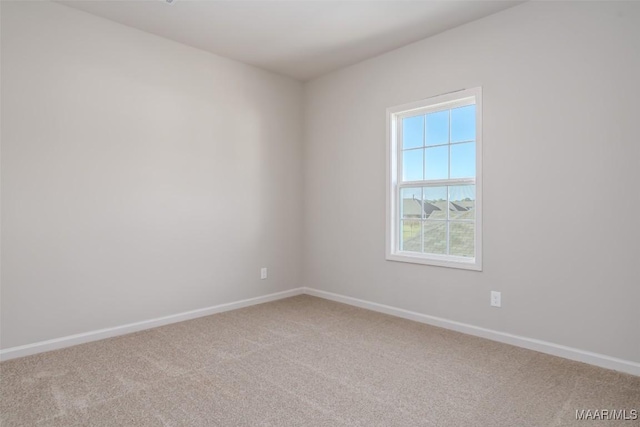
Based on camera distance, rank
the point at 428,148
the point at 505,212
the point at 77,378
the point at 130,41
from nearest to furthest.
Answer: the point at 77,378
the point at 505,212
the point at 130,41
the point at 428,148

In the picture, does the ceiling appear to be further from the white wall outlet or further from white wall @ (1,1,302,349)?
the white wall outlet

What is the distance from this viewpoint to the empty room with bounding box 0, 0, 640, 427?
2365mm

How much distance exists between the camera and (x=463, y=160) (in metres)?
3.43

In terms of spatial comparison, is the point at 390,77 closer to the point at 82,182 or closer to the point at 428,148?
the point at 428,148

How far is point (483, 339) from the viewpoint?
3.16 m

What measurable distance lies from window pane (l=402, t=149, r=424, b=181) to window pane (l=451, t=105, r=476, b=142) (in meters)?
0.38

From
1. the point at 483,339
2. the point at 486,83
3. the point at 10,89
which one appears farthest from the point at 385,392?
the point at 10,89

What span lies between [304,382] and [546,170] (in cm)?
236

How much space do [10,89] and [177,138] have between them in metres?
1.28

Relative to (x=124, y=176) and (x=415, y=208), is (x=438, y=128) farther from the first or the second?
(x=124, y=176)

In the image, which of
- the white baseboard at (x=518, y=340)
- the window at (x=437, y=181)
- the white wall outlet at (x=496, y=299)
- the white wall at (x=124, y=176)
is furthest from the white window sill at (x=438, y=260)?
the white wall at (x=124, y=176)

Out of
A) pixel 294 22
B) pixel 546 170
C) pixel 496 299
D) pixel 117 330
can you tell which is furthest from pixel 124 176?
pixel 546 170

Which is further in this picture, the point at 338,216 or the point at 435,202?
the point at 338,216

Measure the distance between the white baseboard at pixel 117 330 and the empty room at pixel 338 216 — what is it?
17mm
